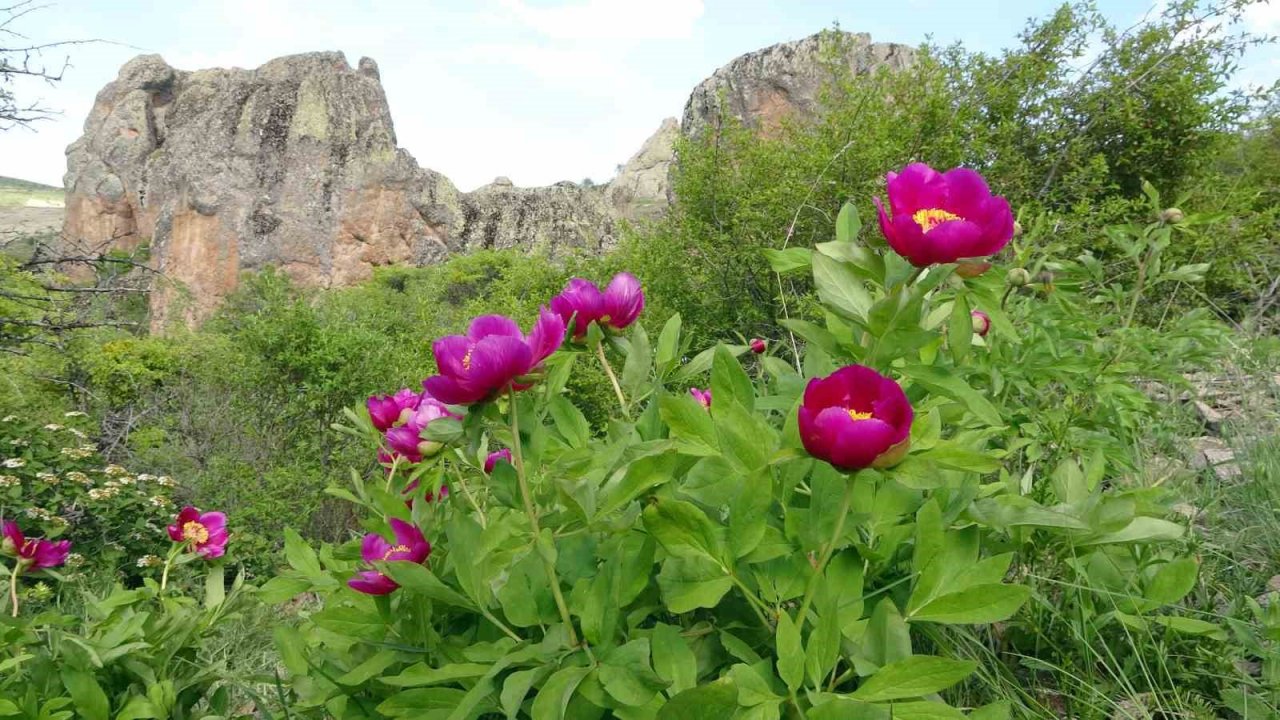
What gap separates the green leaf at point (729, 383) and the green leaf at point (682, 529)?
156 millimetres

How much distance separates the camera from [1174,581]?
1.04 meters

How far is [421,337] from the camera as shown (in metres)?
7.96

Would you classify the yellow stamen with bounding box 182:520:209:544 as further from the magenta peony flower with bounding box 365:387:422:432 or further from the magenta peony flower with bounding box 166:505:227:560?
the magenta peony flower with bounding box 365:387:422:432

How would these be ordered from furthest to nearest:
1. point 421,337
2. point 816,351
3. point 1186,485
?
point 421,337, point 1186,485, point 816,351

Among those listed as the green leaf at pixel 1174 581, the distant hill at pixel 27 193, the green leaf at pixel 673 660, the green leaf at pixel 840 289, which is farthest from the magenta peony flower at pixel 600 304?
the distant hill at pixel 27 193

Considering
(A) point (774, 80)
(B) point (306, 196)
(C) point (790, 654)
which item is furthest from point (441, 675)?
(B) point (306, 196)

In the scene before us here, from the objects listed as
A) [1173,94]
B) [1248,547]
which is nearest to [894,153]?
[1173,94]

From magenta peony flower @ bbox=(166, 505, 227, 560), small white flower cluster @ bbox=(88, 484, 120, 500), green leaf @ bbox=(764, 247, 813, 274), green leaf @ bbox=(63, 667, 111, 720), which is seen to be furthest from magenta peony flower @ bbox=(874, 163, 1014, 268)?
small white flower cluster @ bbox=(88, 484, 120, 500)

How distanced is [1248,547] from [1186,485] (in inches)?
10.9

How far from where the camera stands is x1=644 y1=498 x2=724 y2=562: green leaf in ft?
2.41

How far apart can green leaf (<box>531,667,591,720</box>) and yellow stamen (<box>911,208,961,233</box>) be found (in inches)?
21.5

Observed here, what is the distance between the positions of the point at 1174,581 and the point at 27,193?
77302 millimetres

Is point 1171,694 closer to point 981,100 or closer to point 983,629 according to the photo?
point 983,629

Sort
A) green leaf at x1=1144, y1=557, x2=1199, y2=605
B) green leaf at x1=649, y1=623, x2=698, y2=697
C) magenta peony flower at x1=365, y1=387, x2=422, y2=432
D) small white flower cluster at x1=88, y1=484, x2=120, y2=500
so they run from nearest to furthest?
green leaf at x1=649, y1=623, x2=698, y2=697 → green leaf at x1=1144, y1=557, x2=1199, y2=605 → magenta peony flower at x1=365, y1=387, x2=422, y2=432 → small white flower cluster at x1=88, y1=484, x2=120, y2=500
